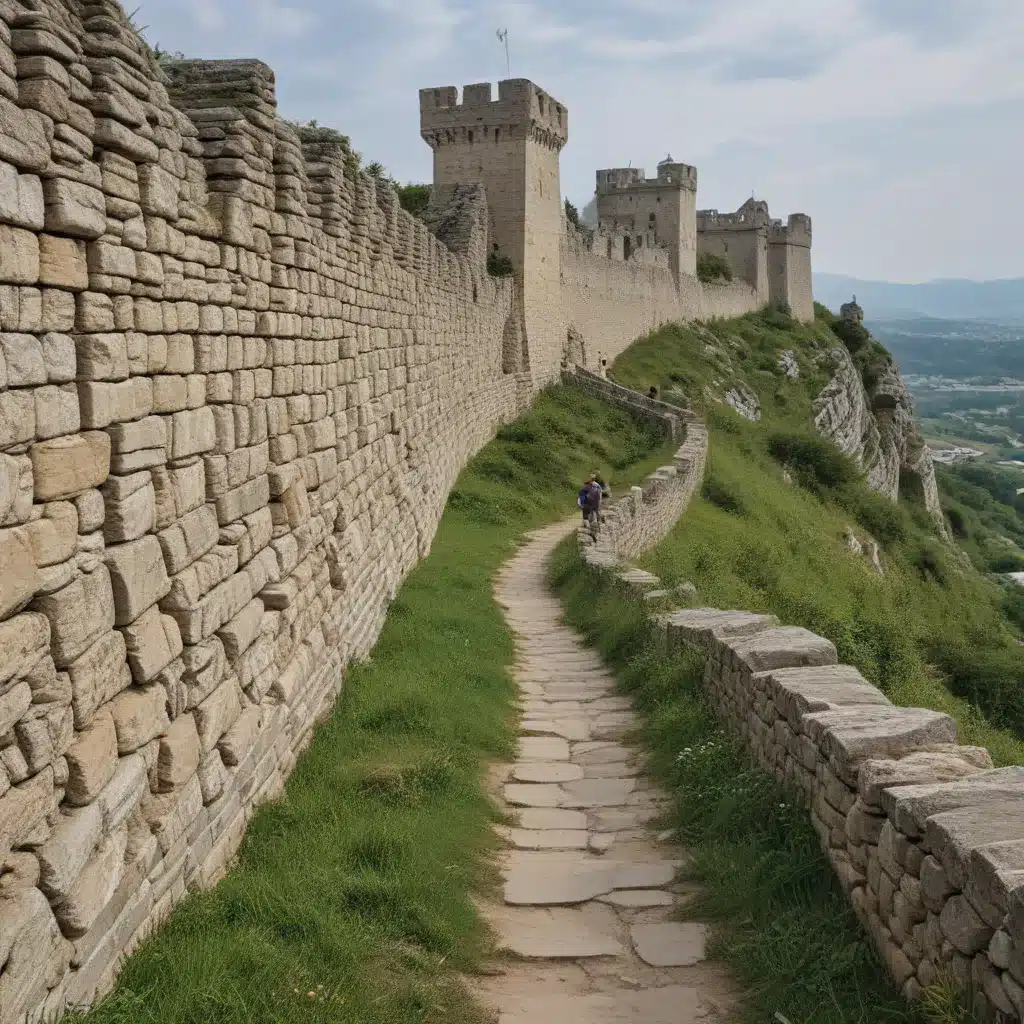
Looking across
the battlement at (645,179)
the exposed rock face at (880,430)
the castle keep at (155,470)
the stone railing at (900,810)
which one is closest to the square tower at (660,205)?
the battlement at (645,179)

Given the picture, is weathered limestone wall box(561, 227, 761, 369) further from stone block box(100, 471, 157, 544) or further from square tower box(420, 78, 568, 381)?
stone block box(100, 471, 157, 544)

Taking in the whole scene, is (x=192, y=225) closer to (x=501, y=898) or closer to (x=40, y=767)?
(x=40, y=767)

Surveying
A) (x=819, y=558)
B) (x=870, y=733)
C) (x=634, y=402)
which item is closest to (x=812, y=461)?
(x=634, y=402)

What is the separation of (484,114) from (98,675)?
25.7m

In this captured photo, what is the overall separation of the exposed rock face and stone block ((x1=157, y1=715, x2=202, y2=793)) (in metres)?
40.4

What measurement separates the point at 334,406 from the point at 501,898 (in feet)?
13.2

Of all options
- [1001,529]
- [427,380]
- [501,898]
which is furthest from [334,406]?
[1001,529]

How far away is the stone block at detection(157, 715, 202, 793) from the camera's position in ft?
15.1

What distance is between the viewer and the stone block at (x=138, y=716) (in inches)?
166

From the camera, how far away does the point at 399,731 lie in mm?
7184

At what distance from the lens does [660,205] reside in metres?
49.7

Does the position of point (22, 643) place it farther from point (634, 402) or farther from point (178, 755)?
point (634, 402)

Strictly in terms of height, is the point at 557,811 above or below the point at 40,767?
below

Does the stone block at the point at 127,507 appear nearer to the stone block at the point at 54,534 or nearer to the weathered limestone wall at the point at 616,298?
the stone block at the point at 54,534
